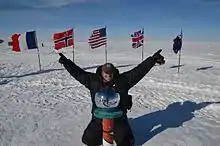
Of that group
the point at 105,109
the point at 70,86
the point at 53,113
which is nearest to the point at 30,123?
the point at 53,113

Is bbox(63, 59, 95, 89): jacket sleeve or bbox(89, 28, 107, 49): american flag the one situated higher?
bbox(89, 28, 107, 49): american flag

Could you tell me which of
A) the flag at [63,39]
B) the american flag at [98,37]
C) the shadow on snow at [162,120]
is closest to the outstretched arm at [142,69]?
the shadow on snow at [162,120]

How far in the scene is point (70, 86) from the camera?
1103cm

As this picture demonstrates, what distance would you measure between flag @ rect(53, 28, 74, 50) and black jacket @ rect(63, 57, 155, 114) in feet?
36.6

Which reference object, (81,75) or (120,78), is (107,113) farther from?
(81,75)

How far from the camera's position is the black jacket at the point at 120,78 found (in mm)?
3768

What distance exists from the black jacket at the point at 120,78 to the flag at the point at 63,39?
11170 mm

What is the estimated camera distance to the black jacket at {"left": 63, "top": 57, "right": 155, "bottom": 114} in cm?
377

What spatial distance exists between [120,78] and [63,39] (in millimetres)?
12018

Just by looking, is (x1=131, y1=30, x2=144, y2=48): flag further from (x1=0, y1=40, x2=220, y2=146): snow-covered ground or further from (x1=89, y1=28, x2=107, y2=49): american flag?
(x1=0, y1=40, x2=220, y2=146): snow-covered ground

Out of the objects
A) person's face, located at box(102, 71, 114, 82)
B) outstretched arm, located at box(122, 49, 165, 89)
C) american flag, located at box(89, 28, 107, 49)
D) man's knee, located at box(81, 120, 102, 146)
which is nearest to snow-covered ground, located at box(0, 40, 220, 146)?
man's knee, located at box(81, 120, 102, 146)

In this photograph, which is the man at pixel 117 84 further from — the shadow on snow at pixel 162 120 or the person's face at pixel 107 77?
the shadow on snow at pixel 162 120

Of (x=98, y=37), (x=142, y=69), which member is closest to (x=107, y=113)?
(x=142, y=69)

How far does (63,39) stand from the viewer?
15.5m
